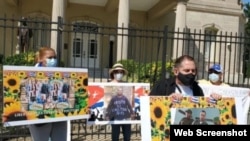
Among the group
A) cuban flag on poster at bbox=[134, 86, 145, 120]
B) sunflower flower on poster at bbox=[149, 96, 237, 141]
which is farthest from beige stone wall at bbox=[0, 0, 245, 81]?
sunflower flower on poster at bbox=[149, 96, 237, 141]

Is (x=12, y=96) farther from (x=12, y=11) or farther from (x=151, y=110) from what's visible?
(x=12, y=11)

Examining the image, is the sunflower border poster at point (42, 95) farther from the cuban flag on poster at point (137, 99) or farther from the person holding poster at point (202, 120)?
the person holding poster at point (202, 120)

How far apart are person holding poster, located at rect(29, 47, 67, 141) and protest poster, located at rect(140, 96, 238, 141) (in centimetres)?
157

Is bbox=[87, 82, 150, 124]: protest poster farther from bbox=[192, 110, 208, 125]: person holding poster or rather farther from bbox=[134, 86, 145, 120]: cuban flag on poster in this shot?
bbox=[192, 110, 208, 125]: person holding poster

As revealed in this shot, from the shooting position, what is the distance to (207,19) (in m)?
24.1

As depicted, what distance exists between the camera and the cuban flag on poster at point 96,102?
617cm

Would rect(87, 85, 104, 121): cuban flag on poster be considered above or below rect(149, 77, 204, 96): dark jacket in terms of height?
below

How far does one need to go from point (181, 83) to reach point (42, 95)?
178 cm

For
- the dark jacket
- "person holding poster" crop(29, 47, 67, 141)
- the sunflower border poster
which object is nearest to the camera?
the dark jacket

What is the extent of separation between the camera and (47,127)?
4.70m

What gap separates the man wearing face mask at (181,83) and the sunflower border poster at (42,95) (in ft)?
4.36

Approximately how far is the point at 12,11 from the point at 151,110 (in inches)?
808

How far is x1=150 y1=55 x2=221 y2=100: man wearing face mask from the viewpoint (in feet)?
12.2

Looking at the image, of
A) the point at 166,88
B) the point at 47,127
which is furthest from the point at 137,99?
the point at 166,88
